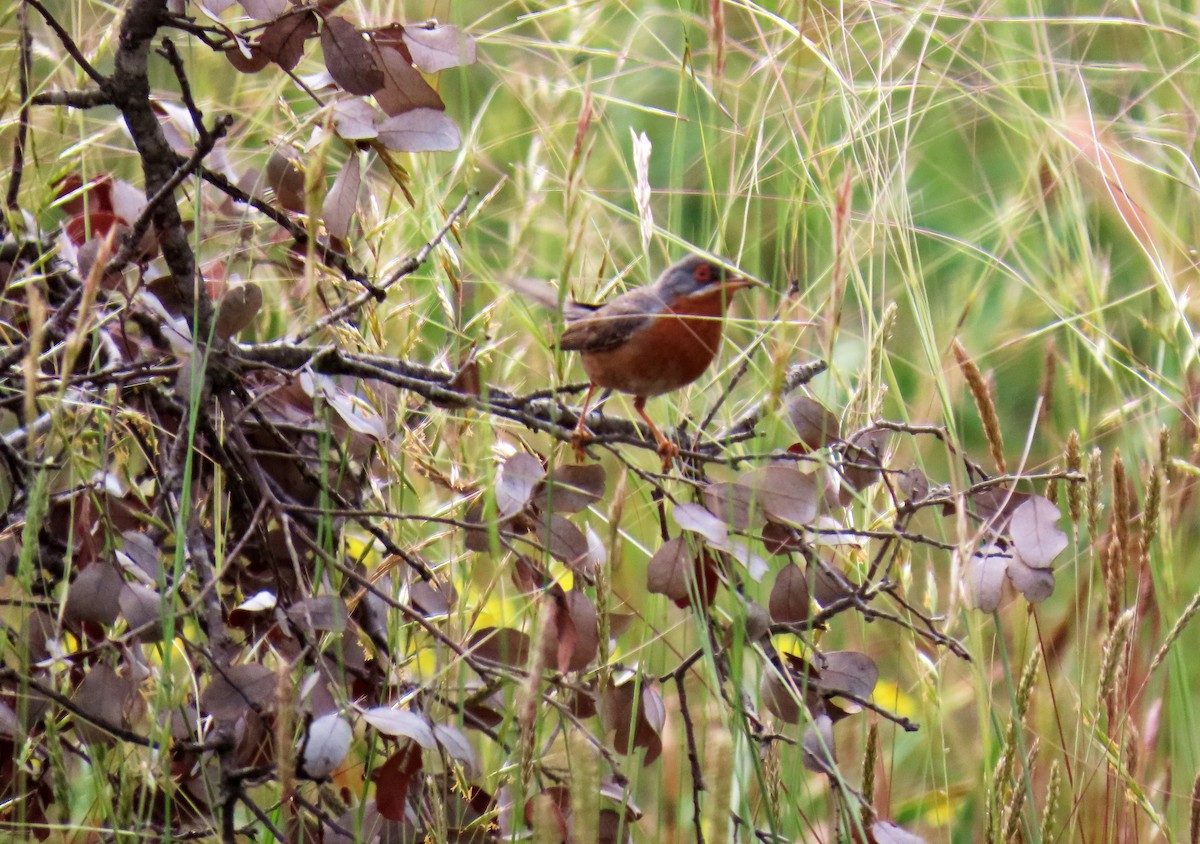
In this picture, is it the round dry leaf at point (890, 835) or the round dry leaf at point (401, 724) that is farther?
the round dry leaf at point (890, 835)

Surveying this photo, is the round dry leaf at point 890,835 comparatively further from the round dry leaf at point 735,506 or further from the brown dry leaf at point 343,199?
the brown dry leaf at point 343,199

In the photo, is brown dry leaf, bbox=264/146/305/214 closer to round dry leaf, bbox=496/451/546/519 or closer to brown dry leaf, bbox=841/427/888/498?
round dry leaf, bbox=496/451/546/519

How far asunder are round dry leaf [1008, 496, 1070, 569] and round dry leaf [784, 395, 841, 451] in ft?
1.00

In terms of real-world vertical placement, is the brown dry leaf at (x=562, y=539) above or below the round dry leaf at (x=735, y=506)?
below

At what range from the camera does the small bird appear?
246 cm

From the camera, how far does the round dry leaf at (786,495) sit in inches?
65.3

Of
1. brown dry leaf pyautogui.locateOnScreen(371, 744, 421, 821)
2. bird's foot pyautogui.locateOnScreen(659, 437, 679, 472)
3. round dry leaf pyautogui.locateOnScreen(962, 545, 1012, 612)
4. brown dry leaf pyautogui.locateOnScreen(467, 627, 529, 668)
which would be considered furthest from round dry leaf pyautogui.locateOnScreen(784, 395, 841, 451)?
brown dry leaf pyautogui.locateOnScreen(371, 744, 421, 821)

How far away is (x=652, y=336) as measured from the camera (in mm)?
2523

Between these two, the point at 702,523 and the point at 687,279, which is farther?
the point at 687,279

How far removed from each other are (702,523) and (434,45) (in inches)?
30.8

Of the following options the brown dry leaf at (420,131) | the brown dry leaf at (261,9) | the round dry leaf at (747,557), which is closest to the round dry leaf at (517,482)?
the round dry leaf at (747,557)

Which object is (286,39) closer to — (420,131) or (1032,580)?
(420,131)

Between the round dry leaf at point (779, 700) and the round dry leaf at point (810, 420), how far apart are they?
0.36 m

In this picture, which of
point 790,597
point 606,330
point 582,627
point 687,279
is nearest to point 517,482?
point 582,627
